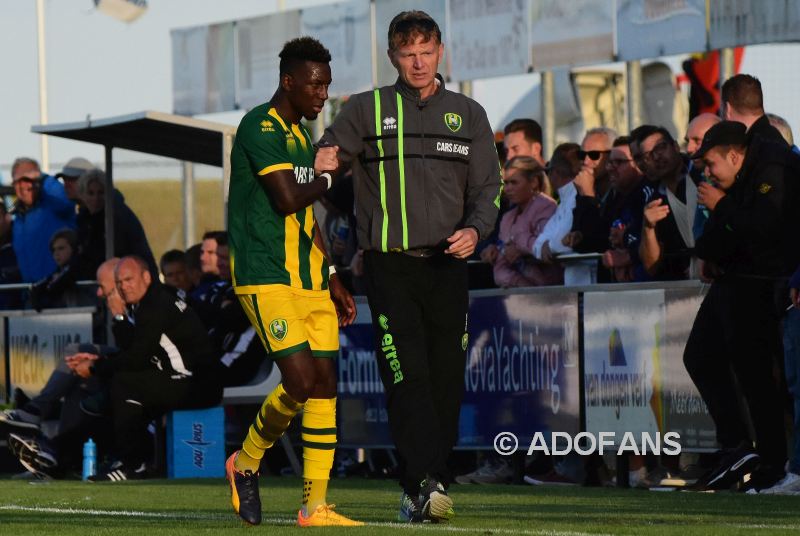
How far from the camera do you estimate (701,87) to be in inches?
691

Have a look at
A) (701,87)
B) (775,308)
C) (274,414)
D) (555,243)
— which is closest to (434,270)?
(274,414)

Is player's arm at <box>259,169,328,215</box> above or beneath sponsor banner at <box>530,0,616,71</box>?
beneath

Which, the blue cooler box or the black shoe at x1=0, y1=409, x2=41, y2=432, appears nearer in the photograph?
the blue cooler box

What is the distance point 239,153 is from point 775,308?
3.97 meters

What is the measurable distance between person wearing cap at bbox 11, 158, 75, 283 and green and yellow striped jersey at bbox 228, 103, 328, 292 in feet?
31.4

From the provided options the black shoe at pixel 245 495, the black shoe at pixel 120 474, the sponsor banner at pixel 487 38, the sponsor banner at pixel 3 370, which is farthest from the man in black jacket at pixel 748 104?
the sponsor banner at pixel 3 370

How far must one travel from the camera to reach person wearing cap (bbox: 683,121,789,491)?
34.3 feet

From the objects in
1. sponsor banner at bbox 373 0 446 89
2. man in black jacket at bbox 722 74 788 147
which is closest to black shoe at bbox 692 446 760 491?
man in black jacket at bbox 722 74 788 147

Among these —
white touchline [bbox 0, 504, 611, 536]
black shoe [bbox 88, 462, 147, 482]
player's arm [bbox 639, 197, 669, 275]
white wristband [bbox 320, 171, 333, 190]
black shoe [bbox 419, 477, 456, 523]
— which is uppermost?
white wristband [bbox 320, 171, 333, 190]

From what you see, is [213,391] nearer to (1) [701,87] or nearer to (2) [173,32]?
(1) [701,87]

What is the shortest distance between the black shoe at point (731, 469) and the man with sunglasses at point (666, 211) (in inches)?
56.9

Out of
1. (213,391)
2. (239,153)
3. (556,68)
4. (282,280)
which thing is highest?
(556,68)

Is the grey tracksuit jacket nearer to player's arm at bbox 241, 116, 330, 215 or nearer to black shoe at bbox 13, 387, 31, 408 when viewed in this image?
player's arm at bbox 241, 116, 330, 215

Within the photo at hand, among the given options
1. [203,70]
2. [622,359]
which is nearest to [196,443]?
[622,359]
